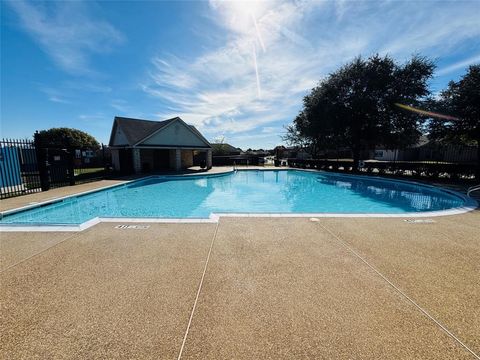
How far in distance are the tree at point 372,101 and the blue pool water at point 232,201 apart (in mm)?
7024

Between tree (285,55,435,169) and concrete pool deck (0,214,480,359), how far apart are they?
64.5ft

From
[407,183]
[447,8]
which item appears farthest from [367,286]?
[407,183]

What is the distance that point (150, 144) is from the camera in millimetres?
22625

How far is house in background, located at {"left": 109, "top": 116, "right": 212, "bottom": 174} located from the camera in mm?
21952

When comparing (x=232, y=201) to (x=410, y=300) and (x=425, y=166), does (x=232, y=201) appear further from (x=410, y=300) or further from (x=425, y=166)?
(x=425, y=166)

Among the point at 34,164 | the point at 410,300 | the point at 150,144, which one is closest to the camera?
the point at 410,300

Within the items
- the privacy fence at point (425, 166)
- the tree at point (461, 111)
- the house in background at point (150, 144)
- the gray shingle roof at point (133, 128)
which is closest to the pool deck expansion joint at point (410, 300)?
the tree at point (461, 111)

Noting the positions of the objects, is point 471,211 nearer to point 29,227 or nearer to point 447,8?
point 447,8

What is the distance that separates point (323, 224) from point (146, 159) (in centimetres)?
2323

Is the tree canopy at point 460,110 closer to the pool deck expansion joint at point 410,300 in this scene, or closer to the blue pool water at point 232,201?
the blue pool water at point 232,201

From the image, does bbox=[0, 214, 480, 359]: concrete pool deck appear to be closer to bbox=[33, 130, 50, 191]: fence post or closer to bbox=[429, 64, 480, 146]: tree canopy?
bbox=[33, 130, 50, 191]: fence post

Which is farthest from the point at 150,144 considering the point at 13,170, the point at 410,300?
the point at 410,300

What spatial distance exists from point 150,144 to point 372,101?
2302 cm

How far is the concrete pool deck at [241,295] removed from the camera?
2.22m
